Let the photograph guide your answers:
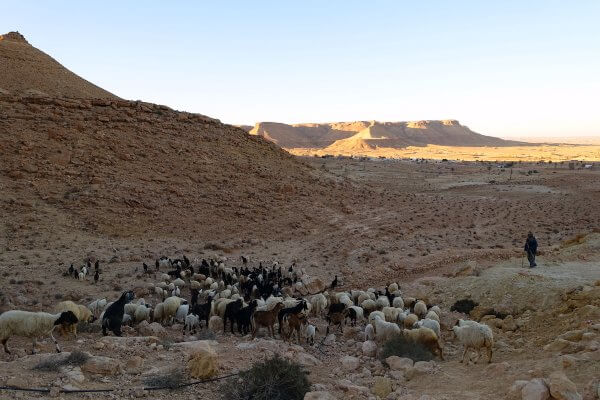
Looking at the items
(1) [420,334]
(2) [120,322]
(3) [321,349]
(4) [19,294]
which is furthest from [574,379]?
(4) [19,294]

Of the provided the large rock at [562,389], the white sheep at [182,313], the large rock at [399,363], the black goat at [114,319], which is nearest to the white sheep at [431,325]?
the large rock at [399,363]

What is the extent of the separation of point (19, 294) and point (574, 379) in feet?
41.0

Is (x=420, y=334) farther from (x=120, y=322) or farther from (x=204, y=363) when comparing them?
(x=120, y=322)

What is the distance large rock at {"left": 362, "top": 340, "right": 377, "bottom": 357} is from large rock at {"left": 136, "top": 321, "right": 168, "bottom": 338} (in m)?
4.04

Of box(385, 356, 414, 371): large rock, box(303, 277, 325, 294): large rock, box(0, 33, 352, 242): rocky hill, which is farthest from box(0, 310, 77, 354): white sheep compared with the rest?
box(0, 33, 352, 242): rocky hill

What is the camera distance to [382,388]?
23.2 feet

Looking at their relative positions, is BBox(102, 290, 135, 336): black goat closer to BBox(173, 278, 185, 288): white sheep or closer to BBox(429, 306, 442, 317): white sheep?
BBox(173, 278, 185, 288): white sheep

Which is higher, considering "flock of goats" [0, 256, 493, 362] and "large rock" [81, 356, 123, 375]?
"large rock" [81, 356, 123, 375]

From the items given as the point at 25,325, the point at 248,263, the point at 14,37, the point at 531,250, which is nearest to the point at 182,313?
the point at 25,325

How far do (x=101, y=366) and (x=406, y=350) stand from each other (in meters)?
5.00

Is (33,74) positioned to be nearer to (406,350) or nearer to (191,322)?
(191,322)

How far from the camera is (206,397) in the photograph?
663 centimetres

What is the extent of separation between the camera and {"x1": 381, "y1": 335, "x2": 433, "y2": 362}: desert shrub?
28.0 feet

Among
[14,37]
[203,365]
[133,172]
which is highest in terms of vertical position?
[14,37]
